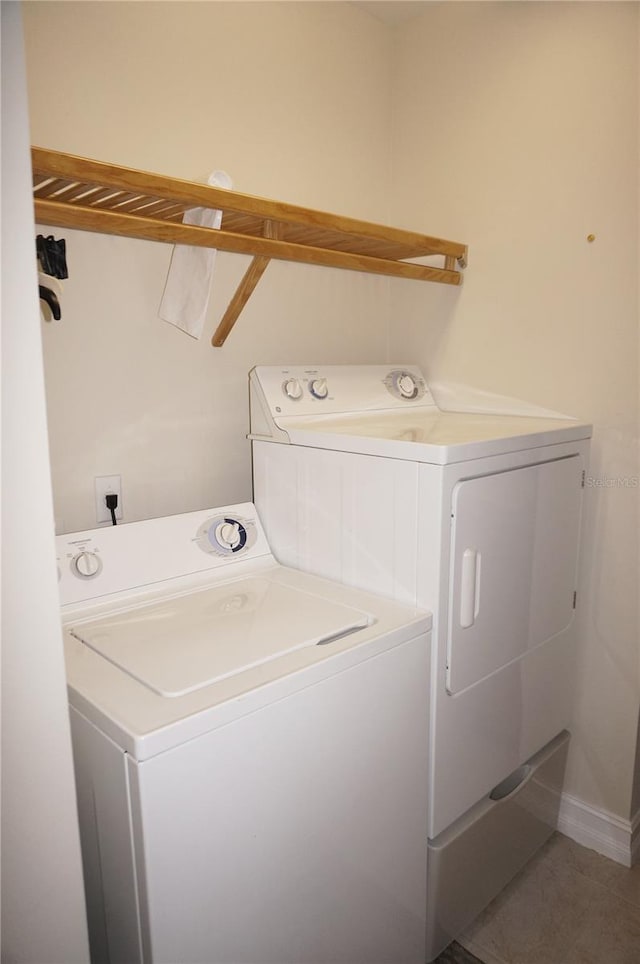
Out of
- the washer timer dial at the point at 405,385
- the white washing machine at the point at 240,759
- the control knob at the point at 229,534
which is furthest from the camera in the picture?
the washer timer dial at the point at 405,385

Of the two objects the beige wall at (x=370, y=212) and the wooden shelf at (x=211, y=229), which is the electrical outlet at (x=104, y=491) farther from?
the wooden shelf at (x=211, y=229)

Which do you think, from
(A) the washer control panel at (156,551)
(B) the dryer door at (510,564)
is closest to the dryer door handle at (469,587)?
(B) the dryer door at (510,564)

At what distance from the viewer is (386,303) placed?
2350 millimetres

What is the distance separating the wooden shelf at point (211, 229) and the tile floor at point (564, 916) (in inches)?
71.7

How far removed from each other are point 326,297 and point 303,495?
0.81 metres

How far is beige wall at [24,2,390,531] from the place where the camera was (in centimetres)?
154

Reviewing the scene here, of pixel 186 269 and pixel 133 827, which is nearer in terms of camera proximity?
pixel 133 827

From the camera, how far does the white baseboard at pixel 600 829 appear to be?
195cm

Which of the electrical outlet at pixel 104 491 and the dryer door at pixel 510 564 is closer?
the dryer door at pixel 510 564

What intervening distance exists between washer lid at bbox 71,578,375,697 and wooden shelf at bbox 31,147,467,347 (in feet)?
2.58

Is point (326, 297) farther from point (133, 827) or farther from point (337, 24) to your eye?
point (133, 827)

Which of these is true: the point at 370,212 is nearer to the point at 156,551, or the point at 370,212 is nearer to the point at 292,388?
the point at 292,388

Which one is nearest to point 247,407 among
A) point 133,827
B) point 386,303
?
point 386,303

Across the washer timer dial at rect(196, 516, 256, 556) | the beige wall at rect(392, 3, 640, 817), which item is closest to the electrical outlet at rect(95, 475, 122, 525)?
the washer timer dial at rect(196, 516, 256, 556)
